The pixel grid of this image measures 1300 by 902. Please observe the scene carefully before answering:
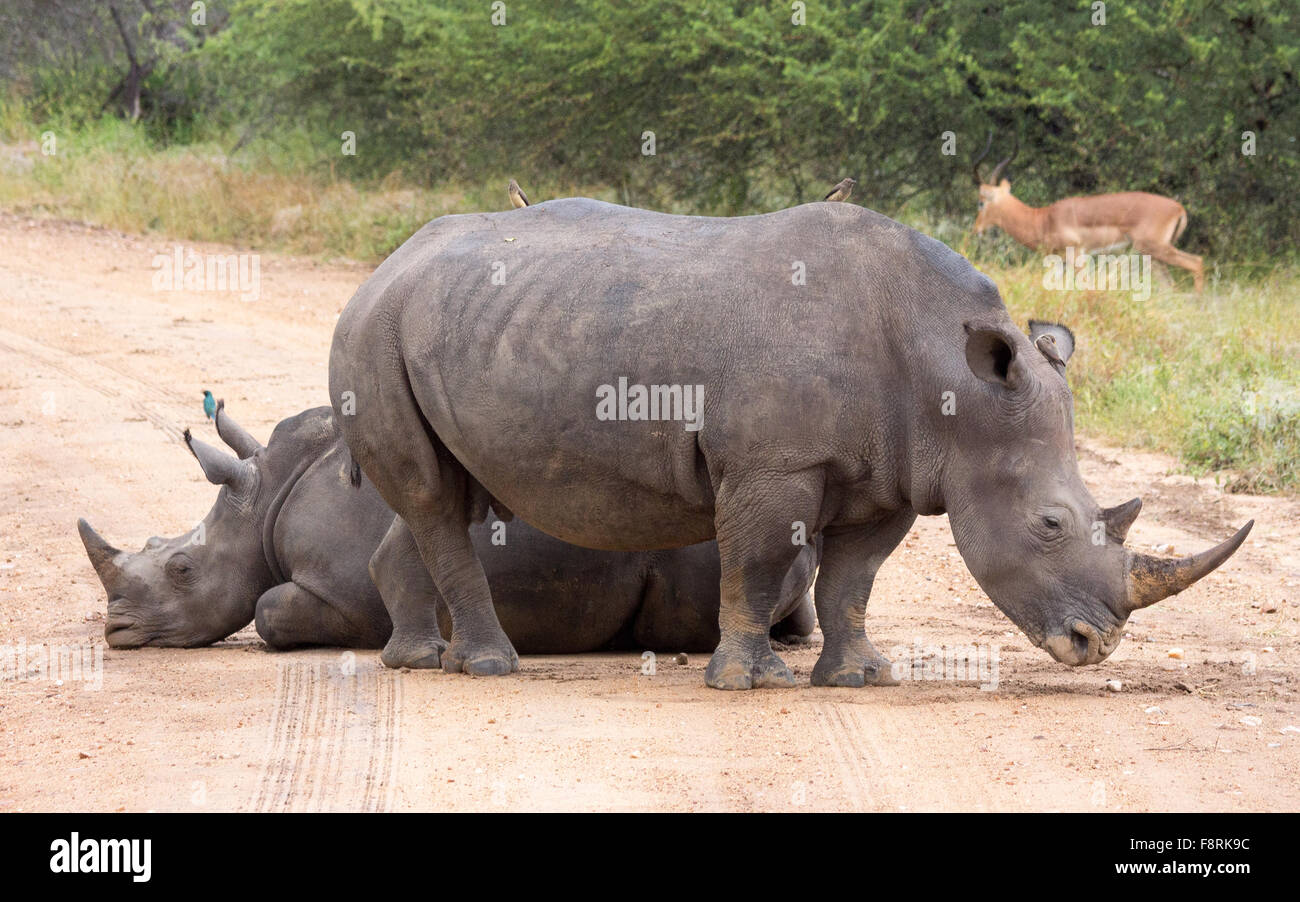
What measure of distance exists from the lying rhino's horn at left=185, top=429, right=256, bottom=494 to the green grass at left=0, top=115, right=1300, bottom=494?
576 cm

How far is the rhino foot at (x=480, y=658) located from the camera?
6453mm

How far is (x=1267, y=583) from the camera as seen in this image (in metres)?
8.23

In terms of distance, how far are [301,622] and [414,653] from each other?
63 cm

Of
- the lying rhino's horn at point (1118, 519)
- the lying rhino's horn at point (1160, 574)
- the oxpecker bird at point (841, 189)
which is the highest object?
the oxpecker bird at point (841, 189)

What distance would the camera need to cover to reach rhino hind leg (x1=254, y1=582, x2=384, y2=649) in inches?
277

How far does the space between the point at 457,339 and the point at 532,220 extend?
0.63 meters

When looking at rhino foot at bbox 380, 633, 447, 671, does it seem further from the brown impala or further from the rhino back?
the brown impala

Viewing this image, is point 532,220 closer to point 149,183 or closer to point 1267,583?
point 1267,583

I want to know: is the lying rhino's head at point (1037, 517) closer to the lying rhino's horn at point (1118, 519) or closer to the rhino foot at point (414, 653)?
the lying rhino's horn at point (1118, 519)

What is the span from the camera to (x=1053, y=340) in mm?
5918

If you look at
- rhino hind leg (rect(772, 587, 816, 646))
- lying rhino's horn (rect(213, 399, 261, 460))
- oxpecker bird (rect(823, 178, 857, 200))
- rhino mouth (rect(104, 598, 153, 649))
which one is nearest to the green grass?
rhino hind leg (rect(772, 587, 816, 646))

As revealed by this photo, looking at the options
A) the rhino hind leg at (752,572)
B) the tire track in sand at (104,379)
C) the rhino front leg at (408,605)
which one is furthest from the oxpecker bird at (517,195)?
the tire track in sand at (104,379)

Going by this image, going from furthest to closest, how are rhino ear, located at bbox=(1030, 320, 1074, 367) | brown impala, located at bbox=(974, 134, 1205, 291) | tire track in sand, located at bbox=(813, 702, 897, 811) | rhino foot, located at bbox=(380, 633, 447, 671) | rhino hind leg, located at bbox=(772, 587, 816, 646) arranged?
brown impala, located at bbox=(974, 134, 1205, 291) → rhino hind leg, located at bbox=(772, 587, 816, 646) → rhino foot, located at bbox=(380, 633, 447, 671) → rhino ear, located at bbox=(1030, 320, 1074, 367) → tire track in sand, located at bbox=(813, 702, 897, 811)

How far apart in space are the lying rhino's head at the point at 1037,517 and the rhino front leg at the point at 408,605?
218 cm
